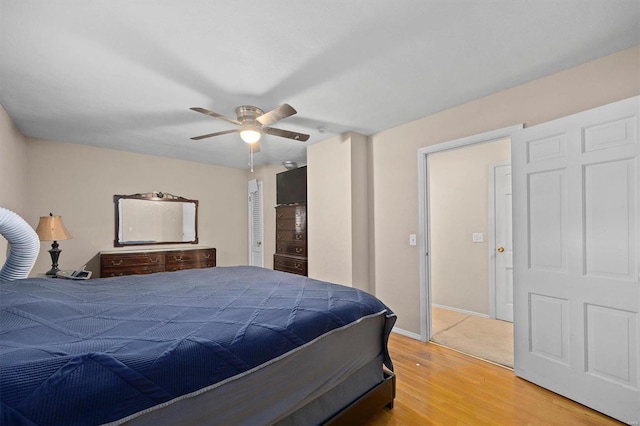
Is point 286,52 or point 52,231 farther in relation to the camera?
point 52,231

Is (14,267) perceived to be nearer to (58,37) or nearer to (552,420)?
(58,37)

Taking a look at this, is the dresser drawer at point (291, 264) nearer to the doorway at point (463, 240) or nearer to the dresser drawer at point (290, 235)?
the dresser drawer at point (290, 235)

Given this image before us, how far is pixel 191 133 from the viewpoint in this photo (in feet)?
11.9

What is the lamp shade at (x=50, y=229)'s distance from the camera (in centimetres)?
310

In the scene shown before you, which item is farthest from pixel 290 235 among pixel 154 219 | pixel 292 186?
pixel 154 219

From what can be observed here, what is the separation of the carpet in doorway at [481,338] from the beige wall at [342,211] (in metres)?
1.03

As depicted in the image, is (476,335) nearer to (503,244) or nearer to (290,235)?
(503,244)

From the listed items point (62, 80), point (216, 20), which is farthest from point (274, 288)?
point (62, 80)

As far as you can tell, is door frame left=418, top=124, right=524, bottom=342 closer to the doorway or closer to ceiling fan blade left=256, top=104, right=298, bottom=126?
the doorway

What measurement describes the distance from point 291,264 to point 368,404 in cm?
277

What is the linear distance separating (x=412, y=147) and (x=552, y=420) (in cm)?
254

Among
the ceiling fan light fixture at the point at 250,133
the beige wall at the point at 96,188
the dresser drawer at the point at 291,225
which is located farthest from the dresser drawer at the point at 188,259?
the ceiling fan light fixture at the point at 250,133

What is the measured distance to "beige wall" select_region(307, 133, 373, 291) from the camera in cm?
354

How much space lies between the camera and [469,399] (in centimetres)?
207
